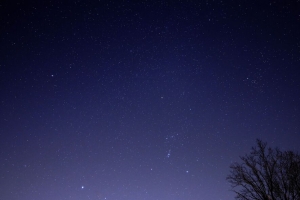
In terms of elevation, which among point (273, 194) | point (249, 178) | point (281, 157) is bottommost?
point (273, 194)

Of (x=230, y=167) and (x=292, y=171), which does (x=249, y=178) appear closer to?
(x=230, y=167)

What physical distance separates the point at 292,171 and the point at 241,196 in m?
3.03

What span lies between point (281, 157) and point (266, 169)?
1.08 metres

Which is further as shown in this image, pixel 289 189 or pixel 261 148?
pixel 261 148

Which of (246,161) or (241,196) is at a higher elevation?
(246,161)

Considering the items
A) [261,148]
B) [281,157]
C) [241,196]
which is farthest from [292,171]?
[241,196]

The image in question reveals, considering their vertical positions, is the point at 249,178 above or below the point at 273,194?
above

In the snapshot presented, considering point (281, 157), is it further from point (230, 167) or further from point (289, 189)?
point (230, 167)

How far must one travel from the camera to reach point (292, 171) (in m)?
13.3

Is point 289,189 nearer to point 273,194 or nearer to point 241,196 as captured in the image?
point 273,194

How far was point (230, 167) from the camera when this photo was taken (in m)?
15.0

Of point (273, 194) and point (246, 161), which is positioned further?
point (246, 161)

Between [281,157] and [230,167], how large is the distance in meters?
2.86

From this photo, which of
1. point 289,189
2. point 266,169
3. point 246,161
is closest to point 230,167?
point 246,161
